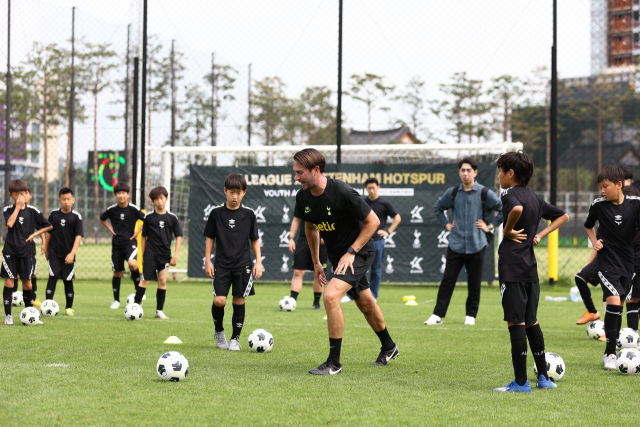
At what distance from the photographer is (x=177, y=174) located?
16.0 m

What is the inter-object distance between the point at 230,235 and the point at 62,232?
13.2ft

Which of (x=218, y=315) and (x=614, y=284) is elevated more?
(x=614, y=284)

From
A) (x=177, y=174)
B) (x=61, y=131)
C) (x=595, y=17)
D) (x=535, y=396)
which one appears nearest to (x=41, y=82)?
(x=61, y=131)

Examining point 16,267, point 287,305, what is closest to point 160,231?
point 16,267

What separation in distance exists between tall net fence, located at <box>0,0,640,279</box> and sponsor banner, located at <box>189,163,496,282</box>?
90 cm

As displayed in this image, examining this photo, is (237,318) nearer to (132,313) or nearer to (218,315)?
(218,315)

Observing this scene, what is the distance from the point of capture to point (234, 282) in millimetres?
6891

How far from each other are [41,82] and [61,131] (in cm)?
408

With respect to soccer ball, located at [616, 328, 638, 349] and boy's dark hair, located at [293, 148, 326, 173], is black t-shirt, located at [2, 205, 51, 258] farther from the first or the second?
soccer ball, located at [616, 328, 638, 349]

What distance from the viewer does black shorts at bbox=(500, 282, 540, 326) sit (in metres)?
4.88

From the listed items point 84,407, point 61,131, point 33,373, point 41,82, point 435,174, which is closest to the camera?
point 84,407

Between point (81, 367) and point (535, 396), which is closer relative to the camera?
point (535, 396)

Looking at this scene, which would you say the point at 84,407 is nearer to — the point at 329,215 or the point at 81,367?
the point at 81,367

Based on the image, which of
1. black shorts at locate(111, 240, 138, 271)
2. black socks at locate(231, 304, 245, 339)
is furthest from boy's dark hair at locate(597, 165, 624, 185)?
black shorts at locate(111, 240, 138, 271)
